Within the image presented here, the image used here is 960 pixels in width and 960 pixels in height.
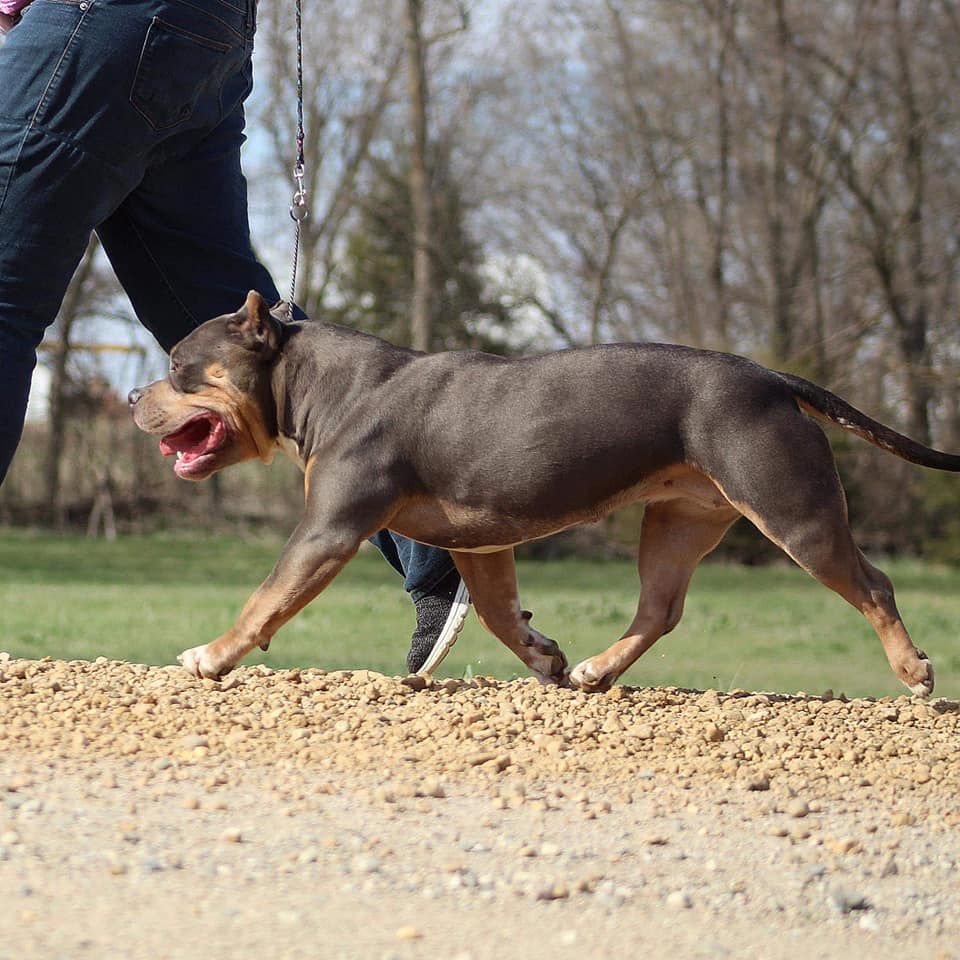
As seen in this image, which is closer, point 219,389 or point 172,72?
point 172,72

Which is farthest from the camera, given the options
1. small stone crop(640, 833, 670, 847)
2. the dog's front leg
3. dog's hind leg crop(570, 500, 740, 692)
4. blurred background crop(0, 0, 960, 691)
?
blurred background crop(0, 0, 960, 691)

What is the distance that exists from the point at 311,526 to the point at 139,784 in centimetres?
107

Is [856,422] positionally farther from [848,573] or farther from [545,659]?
[545,659]

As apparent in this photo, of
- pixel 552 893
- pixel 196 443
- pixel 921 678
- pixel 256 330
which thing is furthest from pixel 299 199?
pixel 552 893

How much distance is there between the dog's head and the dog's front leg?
51 cm

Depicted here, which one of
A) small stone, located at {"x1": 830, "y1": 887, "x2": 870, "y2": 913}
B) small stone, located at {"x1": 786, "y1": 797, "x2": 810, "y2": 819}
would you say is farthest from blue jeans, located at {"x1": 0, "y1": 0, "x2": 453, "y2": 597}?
small stone, located at {"x1": 830, "y1": 887, "x2": 870, "y2": 913}

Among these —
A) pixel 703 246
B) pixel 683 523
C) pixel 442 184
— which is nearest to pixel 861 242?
pixel 703 246

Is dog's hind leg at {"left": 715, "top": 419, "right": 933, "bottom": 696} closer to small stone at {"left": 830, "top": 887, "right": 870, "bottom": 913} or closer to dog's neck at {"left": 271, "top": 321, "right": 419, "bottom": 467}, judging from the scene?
dog's neck at {"left": 271, "top": 321, "right": 419, "bottom": 467}

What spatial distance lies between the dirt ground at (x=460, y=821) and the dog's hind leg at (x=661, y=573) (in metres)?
0.16

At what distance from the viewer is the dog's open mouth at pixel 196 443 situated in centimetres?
465

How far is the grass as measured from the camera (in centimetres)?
860

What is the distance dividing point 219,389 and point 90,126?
0.89 m

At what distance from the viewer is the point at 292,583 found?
4.25 m

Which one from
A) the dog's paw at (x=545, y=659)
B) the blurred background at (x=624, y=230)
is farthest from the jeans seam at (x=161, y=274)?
the blurred background at (x=624, y=230)
